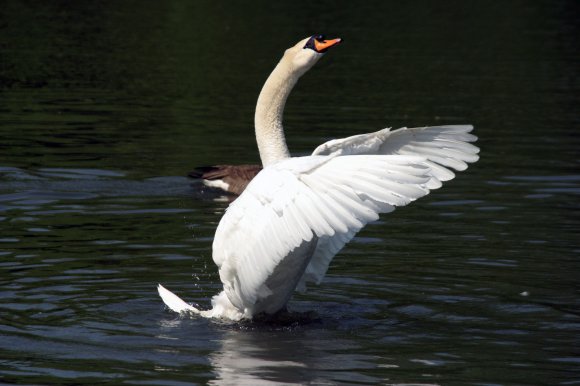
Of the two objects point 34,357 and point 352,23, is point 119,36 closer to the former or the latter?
point 352,23

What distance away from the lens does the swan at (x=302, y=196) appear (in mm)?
7668

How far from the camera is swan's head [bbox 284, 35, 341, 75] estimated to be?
975 cm

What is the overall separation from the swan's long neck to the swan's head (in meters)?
0.07

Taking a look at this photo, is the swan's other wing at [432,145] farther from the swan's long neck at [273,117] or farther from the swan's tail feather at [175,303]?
the swan's tail feather at [175,303]

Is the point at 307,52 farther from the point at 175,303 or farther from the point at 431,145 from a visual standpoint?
the point at 175,303

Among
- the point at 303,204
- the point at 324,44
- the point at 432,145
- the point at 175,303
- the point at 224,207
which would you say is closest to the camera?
the point at 303,204

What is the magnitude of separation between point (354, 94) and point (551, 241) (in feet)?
41.7

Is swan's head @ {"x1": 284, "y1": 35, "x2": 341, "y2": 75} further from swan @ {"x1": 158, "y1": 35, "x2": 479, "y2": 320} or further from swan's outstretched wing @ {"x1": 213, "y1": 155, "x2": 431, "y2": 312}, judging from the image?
swan's outstretched wing @ {"x1": 213, "y1": 155, "x2": 431, "y2": 312}

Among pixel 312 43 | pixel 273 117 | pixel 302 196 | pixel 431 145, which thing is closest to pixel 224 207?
pixel 273 117

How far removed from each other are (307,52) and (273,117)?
580 mm

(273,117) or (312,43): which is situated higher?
(312,43)

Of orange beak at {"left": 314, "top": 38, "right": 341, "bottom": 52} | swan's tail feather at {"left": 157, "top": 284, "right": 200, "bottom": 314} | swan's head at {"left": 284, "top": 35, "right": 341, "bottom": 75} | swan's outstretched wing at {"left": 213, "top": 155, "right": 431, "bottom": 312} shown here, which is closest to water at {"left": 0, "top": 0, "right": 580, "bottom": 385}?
swan's tail feather at {"left": 157, "top": 284, "right": 200, "bottom": 314}

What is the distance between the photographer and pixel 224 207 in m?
15.5

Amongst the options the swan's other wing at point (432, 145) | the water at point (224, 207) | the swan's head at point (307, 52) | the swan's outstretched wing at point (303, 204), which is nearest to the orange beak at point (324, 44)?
the swan's head at point (307, 52)
